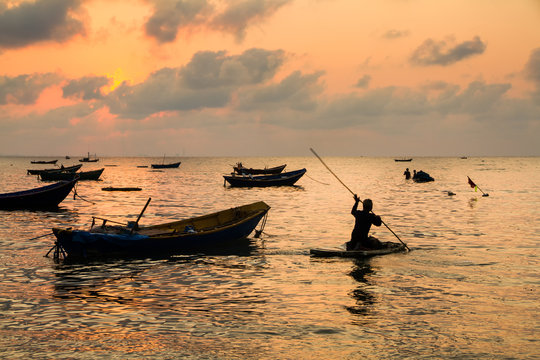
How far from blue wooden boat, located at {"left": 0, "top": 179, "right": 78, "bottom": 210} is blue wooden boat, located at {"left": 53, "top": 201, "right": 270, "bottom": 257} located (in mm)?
16516

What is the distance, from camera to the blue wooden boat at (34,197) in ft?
109

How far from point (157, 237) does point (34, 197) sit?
19.4m

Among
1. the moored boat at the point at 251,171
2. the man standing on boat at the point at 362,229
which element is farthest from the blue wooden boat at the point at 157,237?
the moored boat at the point at 251,171

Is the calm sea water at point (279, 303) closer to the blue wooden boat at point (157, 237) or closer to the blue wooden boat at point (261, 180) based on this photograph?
the blue wooden boat at point (157, 237)

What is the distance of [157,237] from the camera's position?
695 inches

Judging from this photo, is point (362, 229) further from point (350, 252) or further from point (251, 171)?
point (251, 171)

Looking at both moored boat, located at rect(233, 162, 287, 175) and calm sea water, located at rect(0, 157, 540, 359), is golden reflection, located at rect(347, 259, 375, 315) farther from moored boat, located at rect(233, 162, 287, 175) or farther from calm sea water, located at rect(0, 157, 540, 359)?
moored boat, located at rect(233, 162, 287, 175)

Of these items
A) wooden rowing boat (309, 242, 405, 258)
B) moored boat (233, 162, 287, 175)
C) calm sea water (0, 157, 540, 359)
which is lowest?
calm sea water (0, 157, 540, 359)

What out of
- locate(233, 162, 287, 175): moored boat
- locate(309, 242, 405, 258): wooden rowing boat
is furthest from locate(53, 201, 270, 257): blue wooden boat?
locate(233, 162, 287, 175): moored boat

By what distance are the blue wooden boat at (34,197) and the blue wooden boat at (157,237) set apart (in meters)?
16.5

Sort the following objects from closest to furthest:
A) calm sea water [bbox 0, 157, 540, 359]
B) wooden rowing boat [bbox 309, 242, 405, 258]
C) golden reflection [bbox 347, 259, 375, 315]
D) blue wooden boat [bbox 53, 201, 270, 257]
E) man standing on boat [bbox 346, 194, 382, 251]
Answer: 1. calm sea water [bbox 0, 157, 540, 359]
2. golden reflection [bbox 347, 259, 375, 315]
3. man standing on boat [bbox 346, 194, 382, 251]
4. blue wooden boat [bbox 53, 201, 270, 257]
5. wooden rowing boat [bbox 309, 242, 405, 258]

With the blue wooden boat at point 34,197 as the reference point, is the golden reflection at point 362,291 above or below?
below

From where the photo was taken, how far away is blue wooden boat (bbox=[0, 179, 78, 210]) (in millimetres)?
33281

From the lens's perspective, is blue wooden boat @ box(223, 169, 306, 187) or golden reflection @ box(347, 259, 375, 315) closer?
golden reflection @ box(347, 259, 375, 315)
